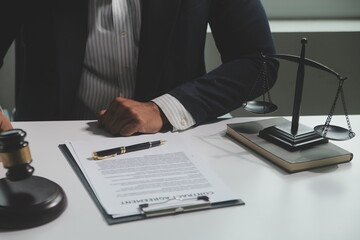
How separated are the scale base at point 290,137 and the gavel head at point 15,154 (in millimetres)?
526

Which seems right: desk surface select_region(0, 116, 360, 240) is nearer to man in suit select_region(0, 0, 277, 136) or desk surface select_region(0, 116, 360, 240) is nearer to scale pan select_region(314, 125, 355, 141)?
scale pan select_region(314, 125, 355, 141)

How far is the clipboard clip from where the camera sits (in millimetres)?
737

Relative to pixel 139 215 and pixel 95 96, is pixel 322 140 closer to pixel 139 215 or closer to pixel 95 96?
pixel 139 215

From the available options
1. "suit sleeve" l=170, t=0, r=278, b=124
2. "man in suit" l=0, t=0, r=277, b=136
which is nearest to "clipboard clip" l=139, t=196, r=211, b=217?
"suit sleeve" l=170, t=0, r=278, b=124

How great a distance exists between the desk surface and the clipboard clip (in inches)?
0.4

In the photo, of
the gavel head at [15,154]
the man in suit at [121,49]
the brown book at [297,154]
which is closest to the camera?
the gavel head at [15,154]

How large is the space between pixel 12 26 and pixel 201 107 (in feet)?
2.23

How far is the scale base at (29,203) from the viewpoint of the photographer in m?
0.69

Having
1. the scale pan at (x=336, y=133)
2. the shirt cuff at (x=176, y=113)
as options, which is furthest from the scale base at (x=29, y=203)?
the scale pan at (x=336, y=133)

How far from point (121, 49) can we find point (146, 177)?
2.24 feet

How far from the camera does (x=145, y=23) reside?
4.55ft

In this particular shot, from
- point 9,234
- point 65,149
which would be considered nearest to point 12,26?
point 65,149

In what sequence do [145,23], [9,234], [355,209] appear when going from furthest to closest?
[145,23], [355,209], [9,234]

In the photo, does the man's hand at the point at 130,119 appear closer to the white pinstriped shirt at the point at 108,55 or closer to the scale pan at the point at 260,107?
the scale pan at the point at 260,107
